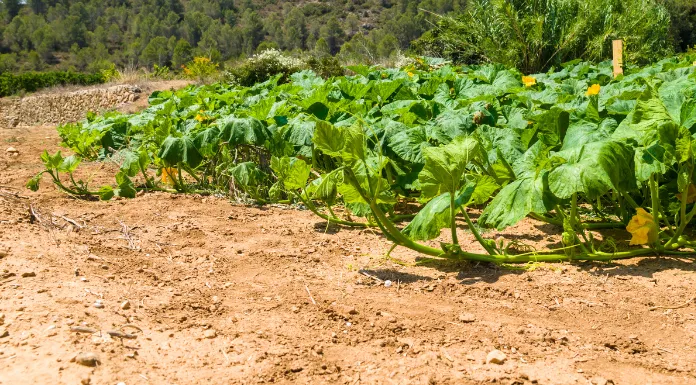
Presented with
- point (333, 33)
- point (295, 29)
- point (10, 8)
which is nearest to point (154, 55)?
point (295, 29)

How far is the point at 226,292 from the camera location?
2.24m

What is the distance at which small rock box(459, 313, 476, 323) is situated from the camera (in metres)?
1.93

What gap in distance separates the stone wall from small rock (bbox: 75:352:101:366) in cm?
1971

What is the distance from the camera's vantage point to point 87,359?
5.14 feet

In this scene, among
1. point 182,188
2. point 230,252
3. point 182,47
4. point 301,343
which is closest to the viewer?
point 301,343

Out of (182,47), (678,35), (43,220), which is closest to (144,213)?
(43,220)

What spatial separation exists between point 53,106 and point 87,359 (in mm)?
23215

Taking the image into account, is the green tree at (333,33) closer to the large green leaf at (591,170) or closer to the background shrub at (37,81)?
the background shrub at (37,81)

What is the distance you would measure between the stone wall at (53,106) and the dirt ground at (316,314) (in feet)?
61.6

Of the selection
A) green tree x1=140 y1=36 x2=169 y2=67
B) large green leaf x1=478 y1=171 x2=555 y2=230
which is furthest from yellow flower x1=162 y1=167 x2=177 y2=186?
green tree x1=140 y1=36 x2=169 y2=67

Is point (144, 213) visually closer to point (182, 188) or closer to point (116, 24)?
point (182, 188)

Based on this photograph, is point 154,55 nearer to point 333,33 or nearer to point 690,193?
point 333,33

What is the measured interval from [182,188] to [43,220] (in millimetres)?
1342

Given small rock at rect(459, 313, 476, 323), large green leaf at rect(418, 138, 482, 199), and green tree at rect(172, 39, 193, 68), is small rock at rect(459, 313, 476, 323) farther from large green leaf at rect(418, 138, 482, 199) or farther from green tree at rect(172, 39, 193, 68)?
green tree at rect(172, 39, 193, 68)
